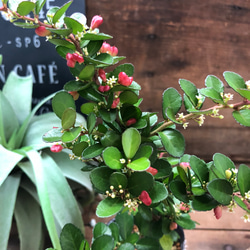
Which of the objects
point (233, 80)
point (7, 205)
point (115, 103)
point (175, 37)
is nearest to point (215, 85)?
point (233, 80)

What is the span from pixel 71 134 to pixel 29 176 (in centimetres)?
37

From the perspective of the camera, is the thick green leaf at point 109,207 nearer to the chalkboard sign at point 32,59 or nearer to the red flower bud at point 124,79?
the red flower bud at point 124,79

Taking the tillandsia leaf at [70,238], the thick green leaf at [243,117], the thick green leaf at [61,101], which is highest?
the thick green leaf at [61,101]

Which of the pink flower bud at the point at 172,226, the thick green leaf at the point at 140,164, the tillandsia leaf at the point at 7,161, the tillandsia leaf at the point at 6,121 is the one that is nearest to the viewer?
the thick green leaf at the point at 140,164

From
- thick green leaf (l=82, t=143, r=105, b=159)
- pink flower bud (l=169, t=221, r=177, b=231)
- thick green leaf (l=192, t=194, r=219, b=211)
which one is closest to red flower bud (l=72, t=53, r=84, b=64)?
thick green leaf (l=82, t=143, r=105, b=159)

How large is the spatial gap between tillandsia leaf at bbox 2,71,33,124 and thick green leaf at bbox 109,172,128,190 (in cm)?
51

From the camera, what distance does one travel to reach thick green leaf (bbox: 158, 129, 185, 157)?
1.03ft

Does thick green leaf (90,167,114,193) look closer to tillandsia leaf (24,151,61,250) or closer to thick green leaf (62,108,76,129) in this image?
thick green leaf (62,108,76,129)

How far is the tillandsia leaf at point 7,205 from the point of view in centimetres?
58

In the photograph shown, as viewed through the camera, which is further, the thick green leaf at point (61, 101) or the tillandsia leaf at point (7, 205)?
the tillandsia leaf at point (7, 205)

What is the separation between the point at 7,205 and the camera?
1.97ft

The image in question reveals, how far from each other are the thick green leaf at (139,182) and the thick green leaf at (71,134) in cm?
8

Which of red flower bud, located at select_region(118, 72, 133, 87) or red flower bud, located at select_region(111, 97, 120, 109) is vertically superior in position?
red flower bud, located at select_region(118, 72, 133, 87)

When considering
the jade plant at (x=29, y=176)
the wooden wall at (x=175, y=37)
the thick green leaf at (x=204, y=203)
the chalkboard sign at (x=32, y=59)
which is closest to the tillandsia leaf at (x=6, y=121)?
the jade plant at (x=29, y=176)
